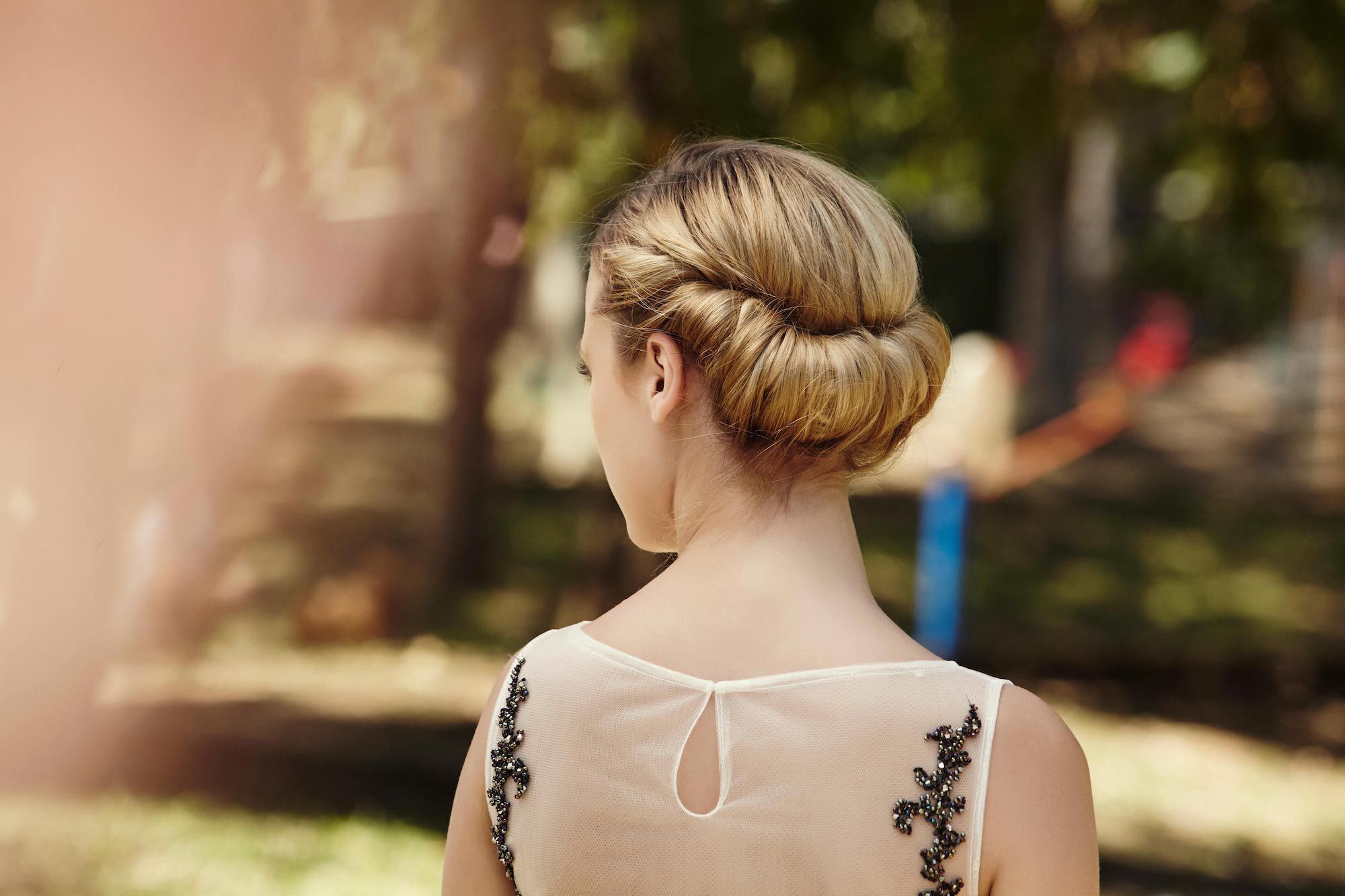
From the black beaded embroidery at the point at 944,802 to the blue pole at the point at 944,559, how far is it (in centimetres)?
557

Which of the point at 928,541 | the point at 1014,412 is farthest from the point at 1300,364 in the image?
the point at 928,541

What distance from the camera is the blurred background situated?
262 cm

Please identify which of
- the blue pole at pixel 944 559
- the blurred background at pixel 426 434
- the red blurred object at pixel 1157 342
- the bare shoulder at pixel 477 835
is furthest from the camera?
the red blurred object at pixel 1157 342

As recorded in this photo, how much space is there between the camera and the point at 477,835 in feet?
4.75

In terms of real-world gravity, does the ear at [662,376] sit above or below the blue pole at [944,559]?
above

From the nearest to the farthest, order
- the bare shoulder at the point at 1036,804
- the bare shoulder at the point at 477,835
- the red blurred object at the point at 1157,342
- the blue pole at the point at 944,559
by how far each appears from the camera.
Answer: the bare shoulder at the point at 1036,804
the bare shoulder at the point at 477,835
the blue pole at the point at 944,559
the red blurred object at the point at 1157,342

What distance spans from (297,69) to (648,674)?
205 cm

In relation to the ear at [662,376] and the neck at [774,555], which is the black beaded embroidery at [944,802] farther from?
the ear at [662,376]

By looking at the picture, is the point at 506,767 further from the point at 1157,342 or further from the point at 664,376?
the point at 1157,342

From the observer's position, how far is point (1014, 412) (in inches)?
545

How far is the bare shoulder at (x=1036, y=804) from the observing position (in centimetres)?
130

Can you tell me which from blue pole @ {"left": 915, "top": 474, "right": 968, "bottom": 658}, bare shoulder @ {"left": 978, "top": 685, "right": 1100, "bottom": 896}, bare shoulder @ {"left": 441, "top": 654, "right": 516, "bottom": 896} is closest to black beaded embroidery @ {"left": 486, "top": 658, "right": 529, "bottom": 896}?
bare shoulder @ {"left": 441, "top": 654, "right": 516, "bottom": 896}

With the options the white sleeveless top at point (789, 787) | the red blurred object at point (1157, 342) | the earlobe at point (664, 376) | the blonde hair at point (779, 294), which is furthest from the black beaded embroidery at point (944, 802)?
the red blurred object at point (1157, 342)

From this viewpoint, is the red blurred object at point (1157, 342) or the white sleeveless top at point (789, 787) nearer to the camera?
the white sleeveless top at point (789, 787)
